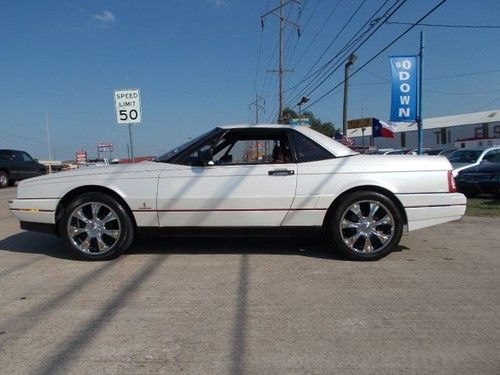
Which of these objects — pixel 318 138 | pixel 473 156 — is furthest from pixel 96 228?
pixel 473 156

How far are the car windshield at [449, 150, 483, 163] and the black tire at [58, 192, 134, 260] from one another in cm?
1213

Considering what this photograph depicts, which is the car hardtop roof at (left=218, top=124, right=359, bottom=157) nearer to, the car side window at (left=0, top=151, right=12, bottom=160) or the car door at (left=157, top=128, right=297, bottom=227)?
the car door at (left=157, top=128, right=297, bottom=227)

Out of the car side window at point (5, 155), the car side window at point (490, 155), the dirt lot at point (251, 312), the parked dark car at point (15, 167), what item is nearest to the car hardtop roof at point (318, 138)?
the dirt lot at point (251, 312)

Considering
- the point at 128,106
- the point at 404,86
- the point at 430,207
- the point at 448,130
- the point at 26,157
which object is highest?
the point at 404,86

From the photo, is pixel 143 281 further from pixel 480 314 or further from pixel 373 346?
pixel 480 314

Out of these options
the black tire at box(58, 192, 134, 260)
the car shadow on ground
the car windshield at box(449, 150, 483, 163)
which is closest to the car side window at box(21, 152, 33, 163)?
the car shadow on ground

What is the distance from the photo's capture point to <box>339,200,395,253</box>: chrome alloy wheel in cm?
577

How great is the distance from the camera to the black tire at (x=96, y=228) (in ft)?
19.1

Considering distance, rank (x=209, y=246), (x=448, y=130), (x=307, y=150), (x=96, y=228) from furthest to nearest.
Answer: (x=448, y=130)
(x=209, y=246)
(x=307, y=150)
(x=96, y=228)

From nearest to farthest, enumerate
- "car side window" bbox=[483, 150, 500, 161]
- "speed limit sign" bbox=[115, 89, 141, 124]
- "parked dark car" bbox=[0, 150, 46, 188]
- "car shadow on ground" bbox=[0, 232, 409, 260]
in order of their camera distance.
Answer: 1. "car shadow on ground" bbox=[0, 232, 409, 260]
2. "speed limit sign" bbox=[115, 89, 141, 124]
3. "car side window" bbox=[483, 150, 500, 161]
4. "parked dark car" bbox=[0, 150, 46, 188]

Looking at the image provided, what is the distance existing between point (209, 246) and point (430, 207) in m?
2.66

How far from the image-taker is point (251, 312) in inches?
163

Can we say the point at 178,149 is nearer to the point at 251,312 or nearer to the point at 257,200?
the point at 257,200

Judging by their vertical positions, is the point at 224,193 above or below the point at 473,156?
above
